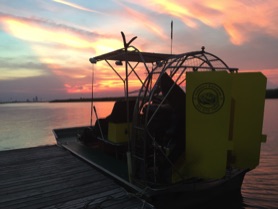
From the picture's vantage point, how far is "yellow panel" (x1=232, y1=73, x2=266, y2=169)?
5.21 meters

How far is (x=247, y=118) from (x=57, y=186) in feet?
15.2

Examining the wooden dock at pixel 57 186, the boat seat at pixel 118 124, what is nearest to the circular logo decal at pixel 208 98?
the wooden dock at pixel 57 186

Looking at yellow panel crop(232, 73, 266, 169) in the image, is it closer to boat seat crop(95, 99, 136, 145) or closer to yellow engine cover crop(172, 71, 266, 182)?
yellow engine cover crop(172, 71, 266, 182)

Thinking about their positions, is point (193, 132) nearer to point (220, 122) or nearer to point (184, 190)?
point (220, 122)

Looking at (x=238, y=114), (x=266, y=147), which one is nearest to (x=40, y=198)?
(x=238, y=114)

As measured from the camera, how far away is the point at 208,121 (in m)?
4.69

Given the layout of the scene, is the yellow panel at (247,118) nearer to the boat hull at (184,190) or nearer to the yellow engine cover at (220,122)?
the yellow engine cover at (220,122)

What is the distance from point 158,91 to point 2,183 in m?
4.53

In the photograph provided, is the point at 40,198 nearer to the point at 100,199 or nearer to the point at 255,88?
the point at 100,199

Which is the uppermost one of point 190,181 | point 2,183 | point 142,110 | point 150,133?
point 142,110

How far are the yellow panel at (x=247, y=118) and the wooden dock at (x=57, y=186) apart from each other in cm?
231

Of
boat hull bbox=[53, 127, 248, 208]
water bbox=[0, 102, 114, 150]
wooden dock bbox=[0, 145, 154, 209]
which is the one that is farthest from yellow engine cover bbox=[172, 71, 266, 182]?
water bbox=[0, 102, 114, 150]

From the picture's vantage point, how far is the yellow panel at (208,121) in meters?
4.58

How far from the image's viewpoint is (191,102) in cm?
484
